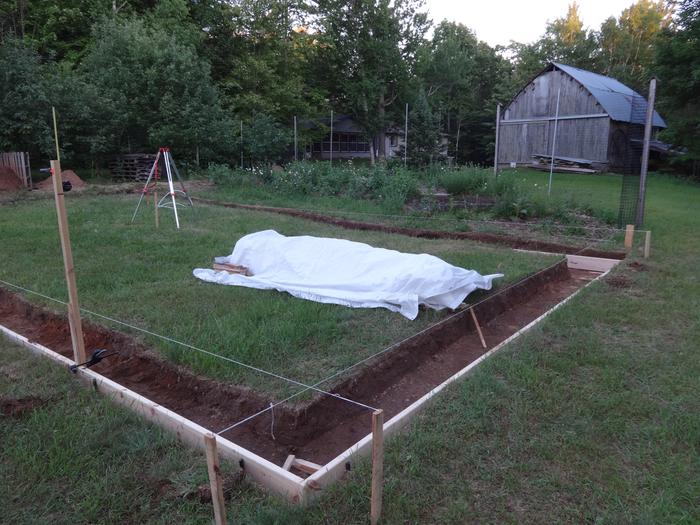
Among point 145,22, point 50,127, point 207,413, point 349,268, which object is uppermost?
point 145,22

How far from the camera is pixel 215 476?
1.79m

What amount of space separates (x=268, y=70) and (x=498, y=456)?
22527mm

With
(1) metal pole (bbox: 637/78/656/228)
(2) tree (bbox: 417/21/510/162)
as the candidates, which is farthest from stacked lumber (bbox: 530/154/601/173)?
(1) metal pole (bbox: 637/78/656/228)

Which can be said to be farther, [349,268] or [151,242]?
[151,242]

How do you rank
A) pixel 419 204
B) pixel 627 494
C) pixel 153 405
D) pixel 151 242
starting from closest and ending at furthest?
pixel 627 494 → pixel 153 405 → pixel 151 242 → pixel 419 204

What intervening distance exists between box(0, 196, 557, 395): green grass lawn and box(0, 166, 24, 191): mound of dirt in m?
4.85

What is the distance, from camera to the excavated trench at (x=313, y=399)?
8.96ft

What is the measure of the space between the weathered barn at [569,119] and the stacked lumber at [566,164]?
0.14m

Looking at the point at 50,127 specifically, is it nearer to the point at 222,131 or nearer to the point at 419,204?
the point at 222,131

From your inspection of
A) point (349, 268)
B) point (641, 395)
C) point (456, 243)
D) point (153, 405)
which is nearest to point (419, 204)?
point (456, 243)

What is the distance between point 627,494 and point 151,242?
646 cm

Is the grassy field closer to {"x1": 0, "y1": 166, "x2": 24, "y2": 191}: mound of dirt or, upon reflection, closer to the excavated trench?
the excavated trench

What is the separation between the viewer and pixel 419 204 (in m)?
10.4

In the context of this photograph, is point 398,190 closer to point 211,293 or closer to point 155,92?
point 211,293
